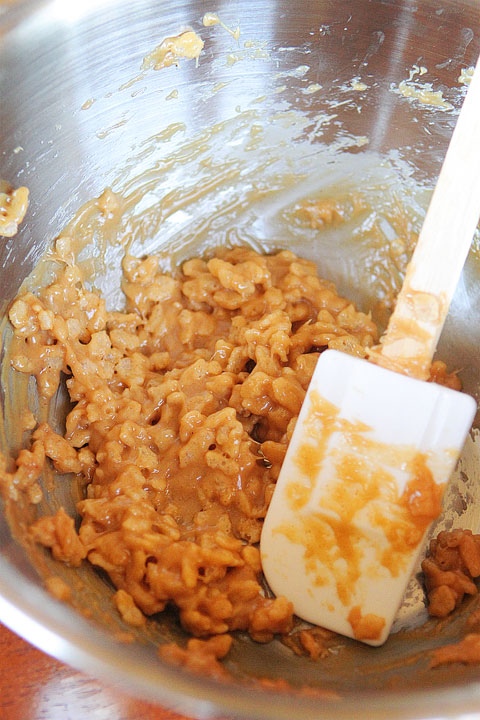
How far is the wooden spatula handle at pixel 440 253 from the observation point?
5.60 feet

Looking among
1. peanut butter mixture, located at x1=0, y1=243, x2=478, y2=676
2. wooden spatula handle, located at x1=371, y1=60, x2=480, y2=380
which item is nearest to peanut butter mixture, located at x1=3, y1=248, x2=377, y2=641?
peanut butter mixture, located at x1=0, y1=243, x2=478, y2=676

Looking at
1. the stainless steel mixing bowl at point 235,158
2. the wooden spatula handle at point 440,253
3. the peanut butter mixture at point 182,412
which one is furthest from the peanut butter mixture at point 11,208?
the wooden spatula handle at point 440,253

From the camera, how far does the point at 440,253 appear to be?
1794 mm

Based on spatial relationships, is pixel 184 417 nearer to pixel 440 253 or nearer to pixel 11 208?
pixel 11 208

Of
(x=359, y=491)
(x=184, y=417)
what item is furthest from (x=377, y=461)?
(x=184, y=417)

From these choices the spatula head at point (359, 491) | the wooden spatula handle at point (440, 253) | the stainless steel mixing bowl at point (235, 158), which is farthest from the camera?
the spatula head at point (359, 491)

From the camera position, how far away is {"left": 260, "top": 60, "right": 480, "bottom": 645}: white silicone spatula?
1792 millimetres

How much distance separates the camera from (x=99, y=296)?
92.6 inches

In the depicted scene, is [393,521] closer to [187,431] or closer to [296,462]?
[296,462]

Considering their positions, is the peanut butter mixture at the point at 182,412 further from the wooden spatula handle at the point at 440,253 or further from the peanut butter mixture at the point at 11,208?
the wooden spatula handle at the point at 440,253

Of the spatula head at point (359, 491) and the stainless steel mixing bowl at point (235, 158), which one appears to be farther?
the spatula head at point (359, 491)

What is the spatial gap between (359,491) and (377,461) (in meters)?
0.10

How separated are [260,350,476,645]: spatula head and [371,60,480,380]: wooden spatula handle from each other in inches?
4.1

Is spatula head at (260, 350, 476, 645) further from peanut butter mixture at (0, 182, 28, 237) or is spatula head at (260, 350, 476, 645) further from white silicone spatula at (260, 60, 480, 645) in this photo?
peanut butter mixture at (0, 182, 28, 237)
